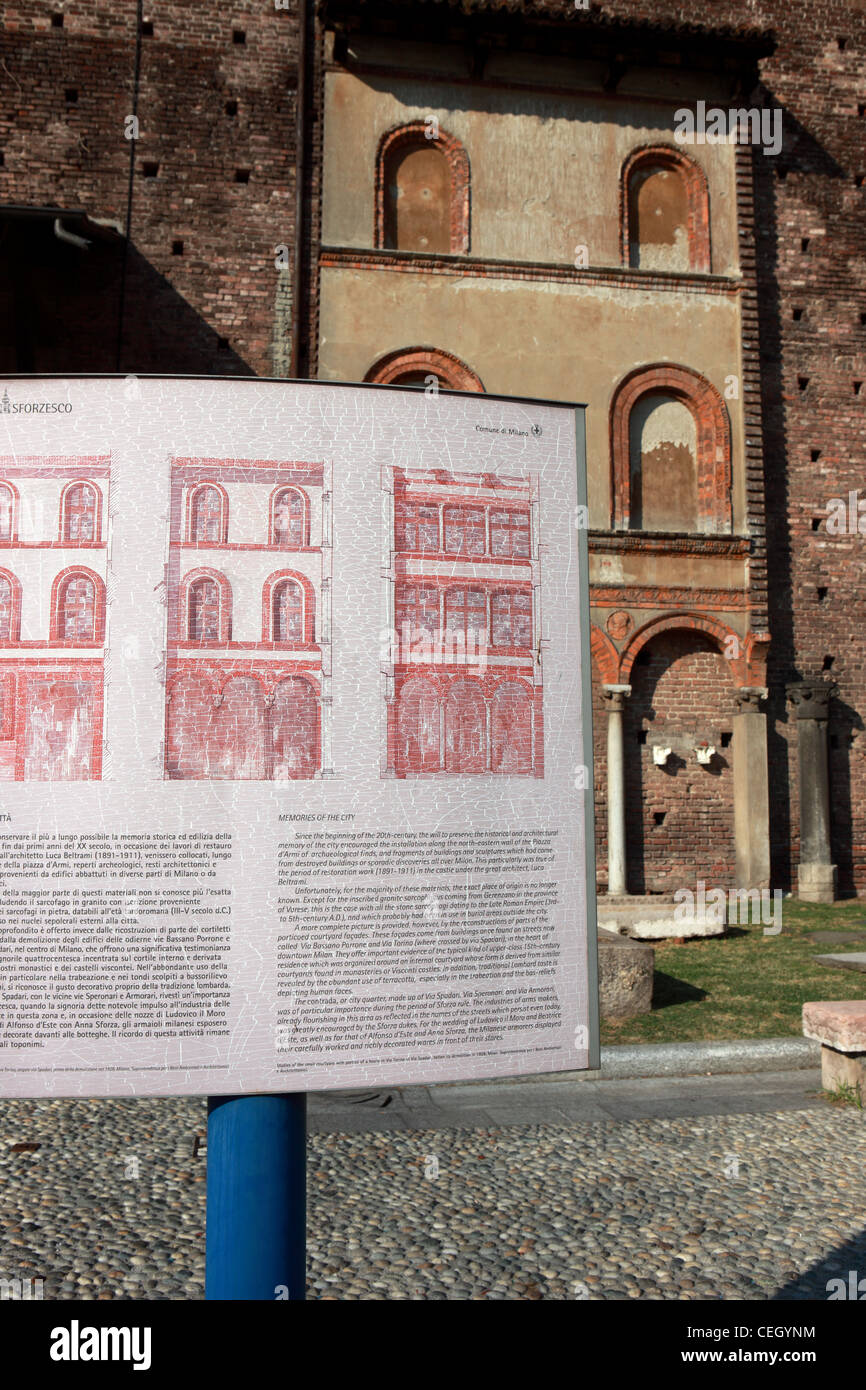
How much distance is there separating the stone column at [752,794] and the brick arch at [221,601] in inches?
499

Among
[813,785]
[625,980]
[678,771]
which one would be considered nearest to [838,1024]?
[625,980]

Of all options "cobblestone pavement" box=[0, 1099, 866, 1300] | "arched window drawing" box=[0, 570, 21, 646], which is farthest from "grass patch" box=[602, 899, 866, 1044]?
"arched window drawing" box=[0, 570, 21, 646]

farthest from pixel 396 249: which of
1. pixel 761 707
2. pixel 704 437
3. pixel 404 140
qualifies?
pixel 761 707

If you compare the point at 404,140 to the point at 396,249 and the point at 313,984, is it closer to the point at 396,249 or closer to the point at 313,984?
the point at 396,249

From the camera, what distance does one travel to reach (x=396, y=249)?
1408cm

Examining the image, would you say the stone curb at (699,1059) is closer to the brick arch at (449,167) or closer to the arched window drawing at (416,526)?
the arched window drawing at (416,526)

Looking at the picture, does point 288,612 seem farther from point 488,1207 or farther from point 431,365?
point 431,365

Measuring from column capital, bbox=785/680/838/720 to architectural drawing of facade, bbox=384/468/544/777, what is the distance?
1273 centimetres

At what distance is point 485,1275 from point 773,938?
8270 millimetres

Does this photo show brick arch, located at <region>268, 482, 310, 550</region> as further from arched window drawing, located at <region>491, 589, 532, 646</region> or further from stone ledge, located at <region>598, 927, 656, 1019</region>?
stone ledge, located at <region>598, 927, 656, 1019</region>

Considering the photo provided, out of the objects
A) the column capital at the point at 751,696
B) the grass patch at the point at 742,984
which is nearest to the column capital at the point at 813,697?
the column capital at the point at 751,696

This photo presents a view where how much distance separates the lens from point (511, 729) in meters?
2.33

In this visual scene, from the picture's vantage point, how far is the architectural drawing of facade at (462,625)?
7.43 ft

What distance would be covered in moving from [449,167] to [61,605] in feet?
45.6
